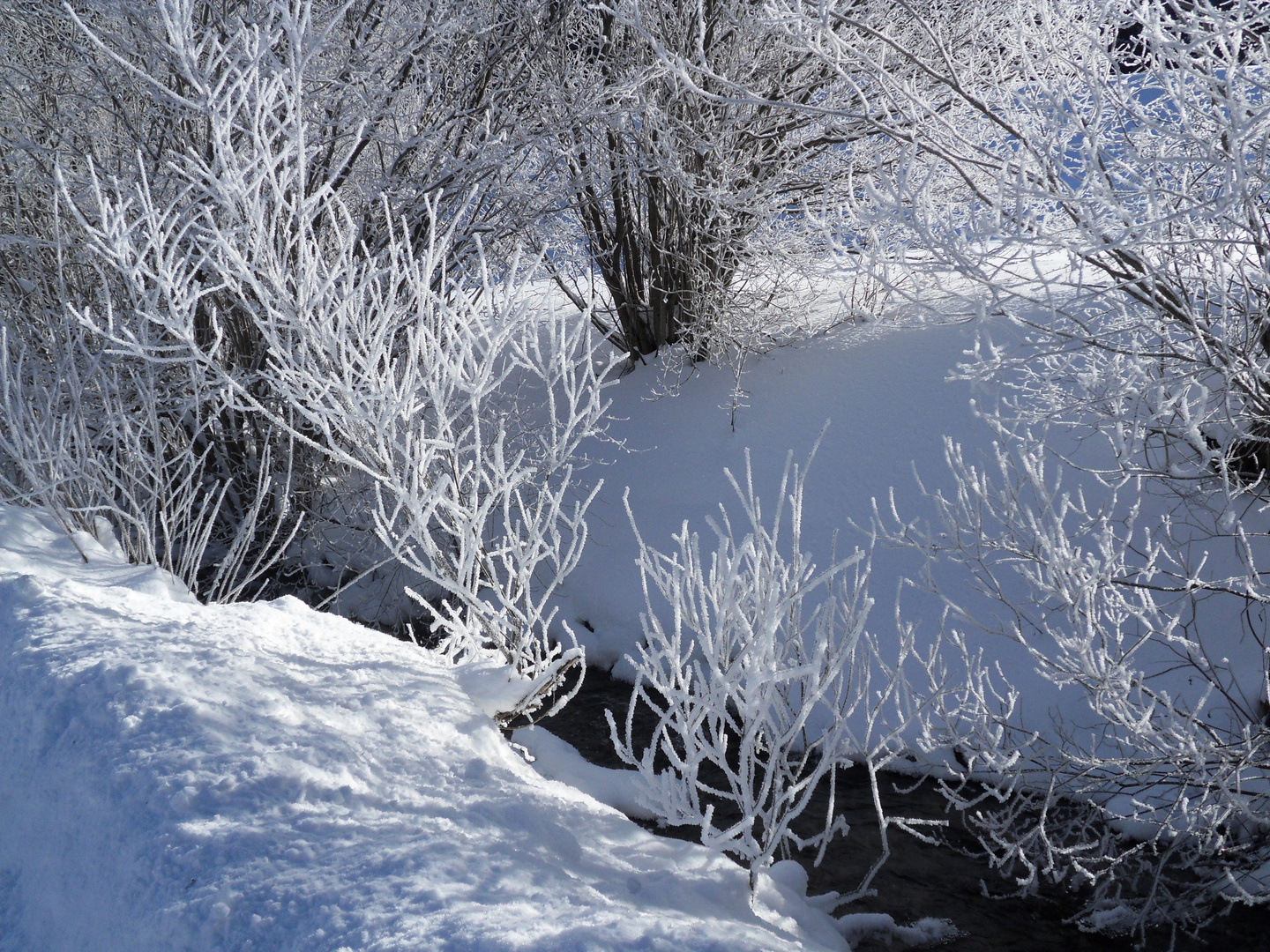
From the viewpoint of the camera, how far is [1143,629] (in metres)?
5.03

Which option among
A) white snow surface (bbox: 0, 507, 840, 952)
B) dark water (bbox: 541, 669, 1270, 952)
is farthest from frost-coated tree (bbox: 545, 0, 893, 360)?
white snow surface (bbox: 0, 507, 840, 952)

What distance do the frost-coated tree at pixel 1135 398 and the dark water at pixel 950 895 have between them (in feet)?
0.42

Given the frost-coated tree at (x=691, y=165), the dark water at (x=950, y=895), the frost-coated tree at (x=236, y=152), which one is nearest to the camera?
the dark water at (x=950, y=895)

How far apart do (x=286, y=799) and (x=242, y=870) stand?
0.30 meters

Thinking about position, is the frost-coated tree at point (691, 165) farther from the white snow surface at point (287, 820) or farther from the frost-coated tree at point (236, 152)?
the white snow surface at point (287, 820)

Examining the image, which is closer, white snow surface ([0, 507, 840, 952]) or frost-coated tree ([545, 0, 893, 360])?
white snow surface ([0, 507, 840, 952])

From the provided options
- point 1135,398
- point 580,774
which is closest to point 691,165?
point 1135,398

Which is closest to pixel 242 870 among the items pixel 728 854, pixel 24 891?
pixel 24 891

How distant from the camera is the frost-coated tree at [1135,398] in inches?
120

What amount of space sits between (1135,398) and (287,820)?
3.80 m

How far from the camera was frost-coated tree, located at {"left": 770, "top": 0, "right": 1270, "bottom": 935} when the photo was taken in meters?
3.05

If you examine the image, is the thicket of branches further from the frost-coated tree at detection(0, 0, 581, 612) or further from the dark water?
the dark water

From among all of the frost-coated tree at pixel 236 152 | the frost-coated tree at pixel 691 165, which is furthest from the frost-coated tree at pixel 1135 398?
the frost-coated tree at pixel 236 152

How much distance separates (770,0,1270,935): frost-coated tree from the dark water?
0.42ft
